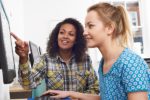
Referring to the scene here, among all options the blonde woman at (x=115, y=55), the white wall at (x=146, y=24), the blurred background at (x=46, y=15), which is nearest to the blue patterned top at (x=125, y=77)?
the blonde woman at (x=115, y=55)

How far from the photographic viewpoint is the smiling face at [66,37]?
1628 mm

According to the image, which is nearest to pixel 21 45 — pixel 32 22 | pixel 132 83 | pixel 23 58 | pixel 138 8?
pixel 23 58

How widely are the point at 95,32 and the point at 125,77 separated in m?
0.22

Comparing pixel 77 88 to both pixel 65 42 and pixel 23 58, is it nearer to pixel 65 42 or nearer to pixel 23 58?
pixel 65 42

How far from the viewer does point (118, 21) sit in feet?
3.70

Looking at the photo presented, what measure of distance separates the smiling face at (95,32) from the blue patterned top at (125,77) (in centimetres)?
11

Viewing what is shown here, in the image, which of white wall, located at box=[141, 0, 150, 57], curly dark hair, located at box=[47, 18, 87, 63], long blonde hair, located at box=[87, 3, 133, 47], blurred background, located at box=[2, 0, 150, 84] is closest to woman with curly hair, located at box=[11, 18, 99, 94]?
curly dark hair, located at box=[47, 18, 87, 63]

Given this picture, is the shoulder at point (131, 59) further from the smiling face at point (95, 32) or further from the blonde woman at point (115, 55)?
the smiling face at point (95, 32)

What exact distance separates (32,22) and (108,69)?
10.7 feet

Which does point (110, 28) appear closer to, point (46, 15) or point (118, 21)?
point (118, 21)

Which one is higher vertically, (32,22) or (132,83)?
(32,22)

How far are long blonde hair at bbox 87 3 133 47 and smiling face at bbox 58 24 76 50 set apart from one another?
0.52m

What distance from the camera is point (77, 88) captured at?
1601 millimetres

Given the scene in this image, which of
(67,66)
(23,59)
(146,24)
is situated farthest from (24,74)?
(146,24)
